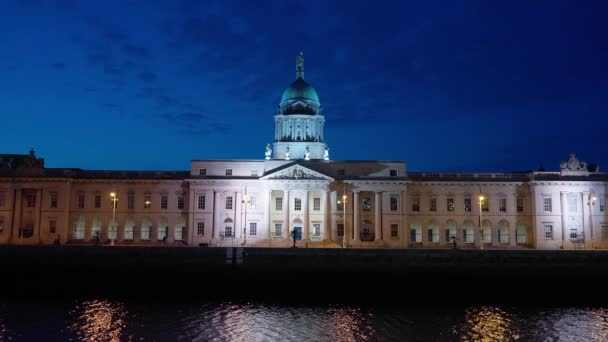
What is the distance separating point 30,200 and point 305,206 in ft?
110

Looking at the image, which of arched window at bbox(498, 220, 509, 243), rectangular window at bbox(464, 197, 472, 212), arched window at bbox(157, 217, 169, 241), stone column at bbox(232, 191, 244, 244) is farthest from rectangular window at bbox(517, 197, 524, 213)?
arched window at bbox(157, 217, 169, 241)

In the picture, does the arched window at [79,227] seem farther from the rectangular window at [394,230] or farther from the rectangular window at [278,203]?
the rectangular window at [394,230]

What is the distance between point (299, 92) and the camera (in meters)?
78.2

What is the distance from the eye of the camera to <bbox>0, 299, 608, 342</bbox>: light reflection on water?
85.7ft

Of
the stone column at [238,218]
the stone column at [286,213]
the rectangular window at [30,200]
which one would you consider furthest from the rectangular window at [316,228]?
the rectangular window at [30,200]

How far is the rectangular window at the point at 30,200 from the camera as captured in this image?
67887 millimetres

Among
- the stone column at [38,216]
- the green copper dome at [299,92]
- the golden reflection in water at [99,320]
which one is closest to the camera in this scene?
the golden reflection in water at [99,320]

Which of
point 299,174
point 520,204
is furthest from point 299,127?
point 520,204

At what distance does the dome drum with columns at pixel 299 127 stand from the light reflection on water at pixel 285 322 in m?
42.5

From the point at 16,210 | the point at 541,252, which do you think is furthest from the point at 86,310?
the point at 16,210

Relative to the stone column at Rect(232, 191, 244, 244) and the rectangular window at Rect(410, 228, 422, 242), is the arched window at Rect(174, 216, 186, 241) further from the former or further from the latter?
the rectangular window at Rect(410, 228, 422, 242)

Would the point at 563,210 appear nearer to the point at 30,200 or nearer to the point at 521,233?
the point at 521,233

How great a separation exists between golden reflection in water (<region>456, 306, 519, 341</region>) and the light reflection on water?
47 mm

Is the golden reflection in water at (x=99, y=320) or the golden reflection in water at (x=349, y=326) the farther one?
the golden reflection in water at (x=349, y=326)
